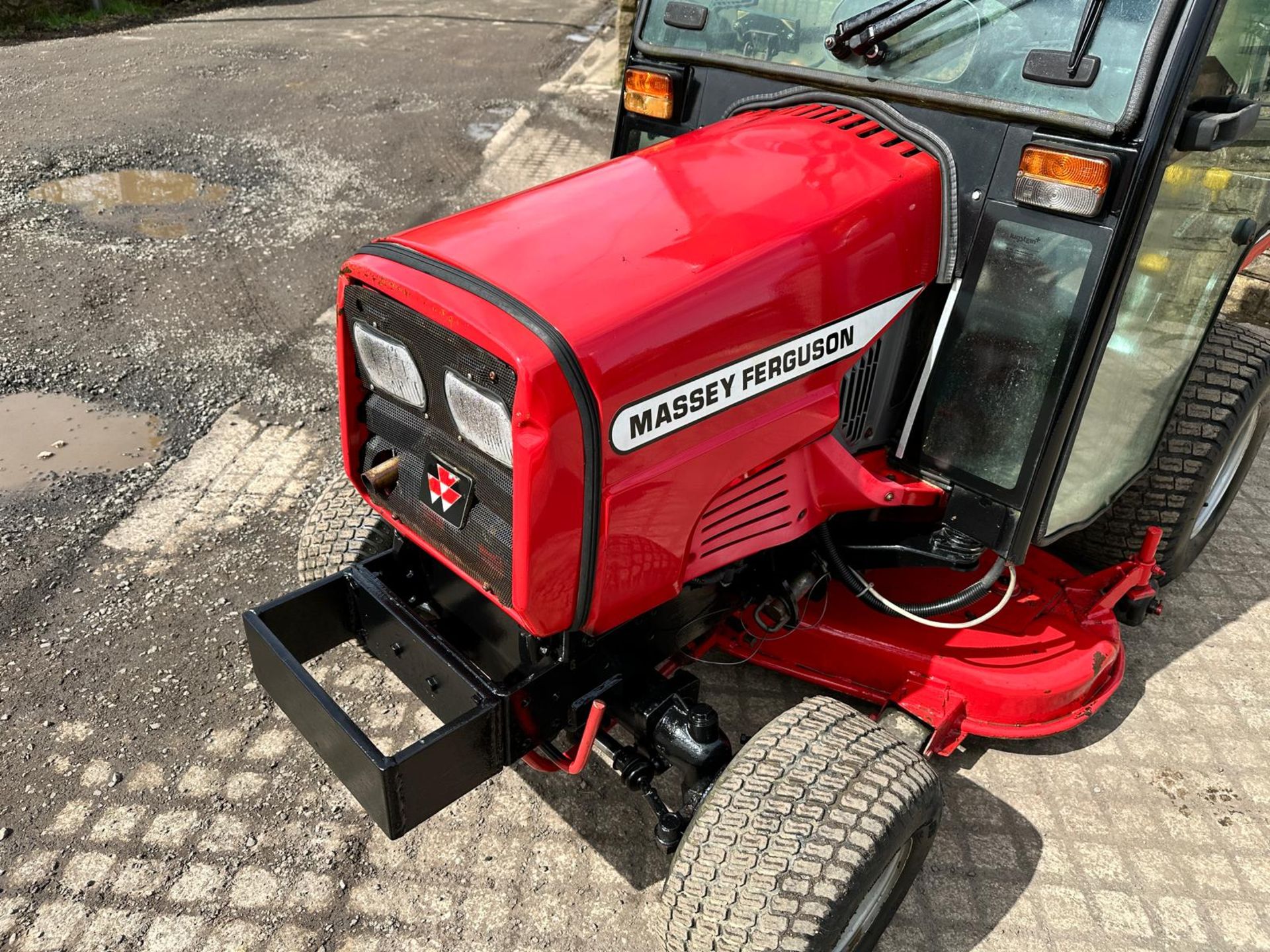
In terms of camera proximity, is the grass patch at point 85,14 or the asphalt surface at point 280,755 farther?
the grass patch at point 85,14

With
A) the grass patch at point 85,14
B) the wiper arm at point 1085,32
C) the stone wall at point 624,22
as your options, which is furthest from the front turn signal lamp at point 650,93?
the grass patch at point 85,14

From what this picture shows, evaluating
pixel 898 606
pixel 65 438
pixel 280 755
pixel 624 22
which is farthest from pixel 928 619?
pixel 624 22

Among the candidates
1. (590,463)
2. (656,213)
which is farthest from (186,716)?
(656,213)

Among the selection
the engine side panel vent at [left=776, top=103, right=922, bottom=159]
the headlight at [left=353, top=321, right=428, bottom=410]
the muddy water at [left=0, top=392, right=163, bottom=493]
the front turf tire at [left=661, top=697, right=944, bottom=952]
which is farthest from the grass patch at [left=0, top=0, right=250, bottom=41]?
the front turf tire at [left=661, top=697, right=944, bottom=952]

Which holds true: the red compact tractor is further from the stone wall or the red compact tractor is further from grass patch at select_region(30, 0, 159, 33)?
grass patch at select_region(30, 0, 159, 33)

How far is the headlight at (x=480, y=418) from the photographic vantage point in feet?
6.30

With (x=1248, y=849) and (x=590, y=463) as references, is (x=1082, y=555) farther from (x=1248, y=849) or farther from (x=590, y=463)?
(x=590, y=463)

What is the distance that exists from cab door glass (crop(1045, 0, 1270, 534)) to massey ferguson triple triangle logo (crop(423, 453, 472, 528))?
58.7 inches

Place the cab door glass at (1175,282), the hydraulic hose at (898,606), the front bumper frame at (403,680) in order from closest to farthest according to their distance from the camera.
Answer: the front bumper frame at (403,680), the cab door glass at (1175,282), the hydraulic hose at (898,606)

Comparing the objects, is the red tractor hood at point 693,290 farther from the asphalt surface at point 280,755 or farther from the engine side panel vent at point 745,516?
the asphalt surface at point 280,755

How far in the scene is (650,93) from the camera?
2.92 meters

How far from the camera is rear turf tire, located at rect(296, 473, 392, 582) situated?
2842 mm

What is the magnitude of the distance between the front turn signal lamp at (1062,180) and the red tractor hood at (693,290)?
0.65ft

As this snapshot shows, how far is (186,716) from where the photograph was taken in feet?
A: 9.87
